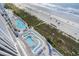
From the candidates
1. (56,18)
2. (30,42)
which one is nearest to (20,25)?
(30,42)

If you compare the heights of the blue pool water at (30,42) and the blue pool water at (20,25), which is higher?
the blue pool water at (20,25)

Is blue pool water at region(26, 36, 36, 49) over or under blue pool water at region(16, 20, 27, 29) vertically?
under

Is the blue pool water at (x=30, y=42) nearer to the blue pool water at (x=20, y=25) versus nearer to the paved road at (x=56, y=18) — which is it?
the blue pool water at (x=20, y=25)

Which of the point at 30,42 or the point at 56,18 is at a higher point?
the point at 56,18

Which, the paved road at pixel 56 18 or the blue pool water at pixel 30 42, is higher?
the paved road at pixel 56 18

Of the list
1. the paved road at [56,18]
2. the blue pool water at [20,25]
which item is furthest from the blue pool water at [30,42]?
the paved road at [56,18]

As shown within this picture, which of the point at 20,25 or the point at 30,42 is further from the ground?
the point at 20,25

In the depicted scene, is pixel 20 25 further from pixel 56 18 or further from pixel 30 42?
pixel 56 18

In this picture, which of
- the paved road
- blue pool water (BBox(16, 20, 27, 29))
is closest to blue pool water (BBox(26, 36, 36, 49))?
blue pool water (BBox(16, 20, 27, 29))

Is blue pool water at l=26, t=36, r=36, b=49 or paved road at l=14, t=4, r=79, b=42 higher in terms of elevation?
paved road at l=14, t=4, r=79, b=42

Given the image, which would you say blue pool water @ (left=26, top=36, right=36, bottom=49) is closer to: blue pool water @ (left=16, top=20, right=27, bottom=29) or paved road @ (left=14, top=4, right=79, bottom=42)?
blue pool water @ (left=16, top=20, right=27, bottom=29)

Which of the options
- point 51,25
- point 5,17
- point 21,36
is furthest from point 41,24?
point 5,17
